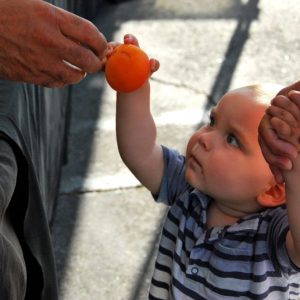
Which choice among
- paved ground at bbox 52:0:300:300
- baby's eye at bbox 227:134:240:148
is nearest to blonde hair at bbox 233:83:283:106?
baby's eye at bbox 227:134:240:148

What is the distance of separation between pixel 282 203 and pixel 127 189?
5.87 ft

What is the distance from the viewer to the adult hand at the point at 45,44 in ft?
5.08

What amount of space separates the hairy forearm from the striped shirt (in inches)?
1.5

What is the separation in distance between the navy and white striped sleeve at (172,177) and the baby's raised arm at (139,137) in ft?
0.05

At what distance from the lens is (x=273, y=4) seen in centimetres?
555

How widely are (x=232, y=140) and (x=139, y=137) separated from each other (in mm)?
270

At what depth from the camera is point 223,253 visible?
6.00 feet

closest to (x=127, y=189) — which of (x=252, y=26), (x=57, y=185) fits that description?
(x=57, y=185)

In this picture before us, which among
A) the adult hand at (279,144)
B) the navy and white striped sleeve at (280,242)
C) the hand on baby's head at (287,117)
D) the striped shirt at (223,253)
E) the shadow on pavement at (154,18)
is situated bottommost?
the shadow on pavement at (154,18)

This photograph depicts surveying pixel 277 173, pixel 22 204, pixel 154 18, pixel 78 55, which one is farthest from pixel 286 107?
pixel 154 18

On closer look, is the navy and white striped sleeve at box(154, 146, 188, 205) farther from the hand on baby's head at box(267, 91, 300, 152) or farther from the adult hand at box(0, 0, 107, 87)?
the hand on baby's head at box(267, 91, 300, 152)

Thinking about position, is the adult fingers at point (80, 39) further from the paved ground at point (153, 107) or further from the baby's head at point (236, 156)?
the paved ground at point (153, 107)

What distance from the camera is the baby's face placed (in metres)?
1.76

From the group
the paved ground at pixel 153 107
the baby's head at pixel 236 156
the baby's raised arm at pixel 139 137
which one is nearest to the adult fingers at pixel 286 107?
the baby's head at pixel 236 156
